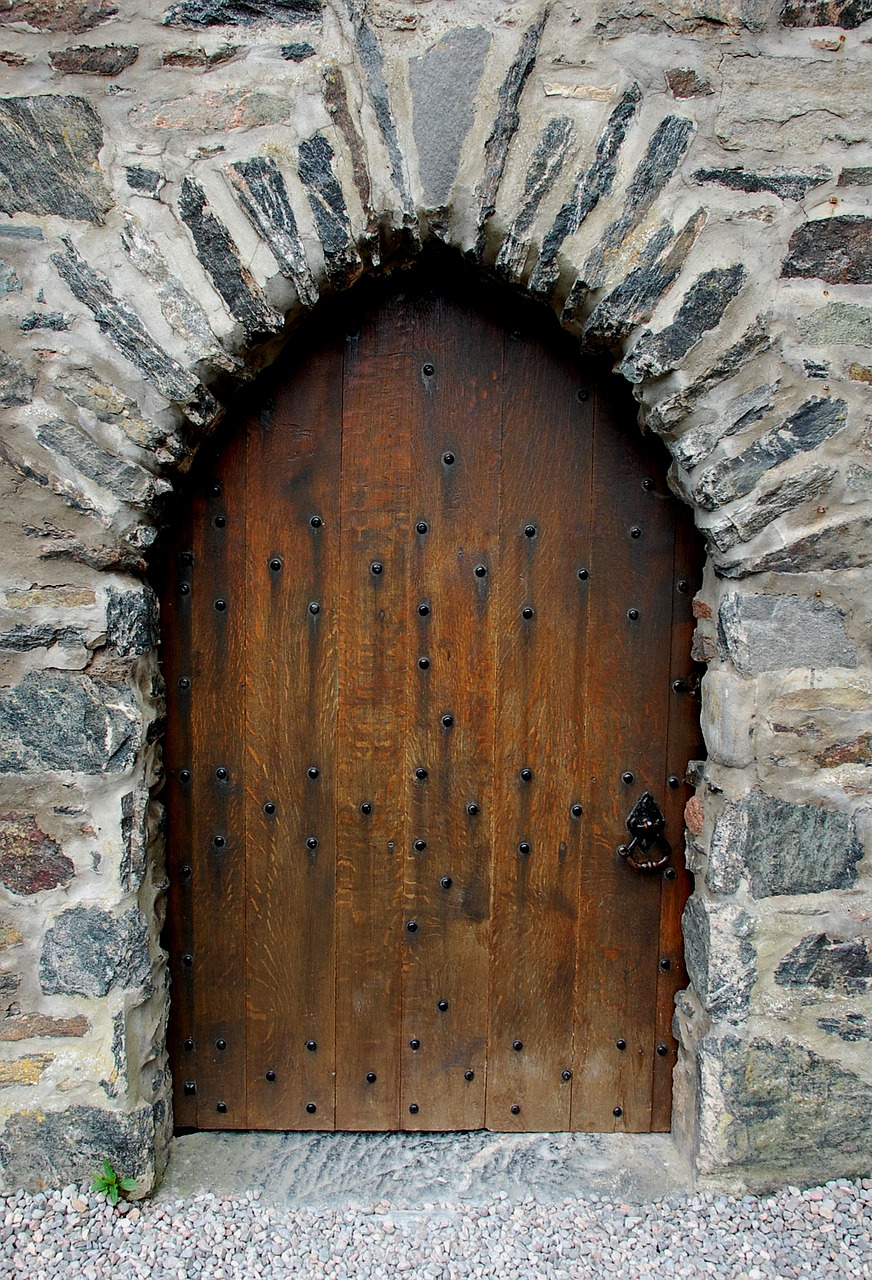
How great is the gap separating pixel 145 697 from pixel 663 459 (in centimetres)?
129

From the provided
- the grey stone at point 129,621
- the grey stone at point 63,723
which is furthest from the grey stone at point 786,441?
the grey stone at point 63,723

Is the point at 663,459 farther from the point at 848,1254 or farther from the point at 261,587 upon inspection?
the point at 848,1254

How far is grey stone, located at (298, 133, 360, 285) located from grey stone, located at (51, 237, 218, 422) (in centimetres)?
38

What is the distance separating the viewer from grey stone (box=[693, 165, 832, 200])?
1.57 meters

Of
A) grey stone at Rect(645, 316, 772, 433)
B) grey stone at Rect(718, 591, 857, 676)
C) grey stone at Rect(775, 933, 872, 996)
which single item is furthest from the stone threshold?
grey stone at Rect(645, 316, 772, 433)

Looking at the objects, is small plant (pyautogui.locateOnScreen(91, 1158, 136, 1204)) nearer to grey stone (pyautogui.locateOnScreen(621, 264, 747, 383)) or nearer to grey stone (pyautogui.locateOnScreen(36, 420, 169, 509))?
grey stone (pyautogui.locateOnScreen(36, 420, 169, 509))

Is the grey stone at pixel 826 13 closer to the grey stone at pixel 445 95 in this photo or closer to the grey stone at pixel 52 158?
the grey stone at pixel 445 95

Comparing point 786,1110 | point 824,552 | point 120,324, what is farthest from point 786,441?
point 786,1110

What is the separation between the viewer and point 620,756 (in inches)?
75.0

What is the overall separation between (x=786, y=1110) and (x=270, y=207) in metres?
2.18

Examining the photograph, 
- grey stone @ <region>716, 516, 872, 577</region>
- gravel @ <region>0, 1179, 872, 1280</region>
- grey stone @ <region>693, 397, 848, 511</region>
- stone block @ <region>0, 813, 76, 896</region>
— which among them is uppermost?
grey stone @ <region>693, 397, 848, 511</region>

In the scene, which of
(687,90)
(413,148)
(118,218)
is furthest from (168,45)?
(687,90)

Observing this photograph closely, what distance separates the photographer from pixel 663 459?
1854 millimetres

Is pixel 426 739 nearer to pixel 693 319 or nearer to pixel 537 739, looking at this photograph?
pixel 537 739
